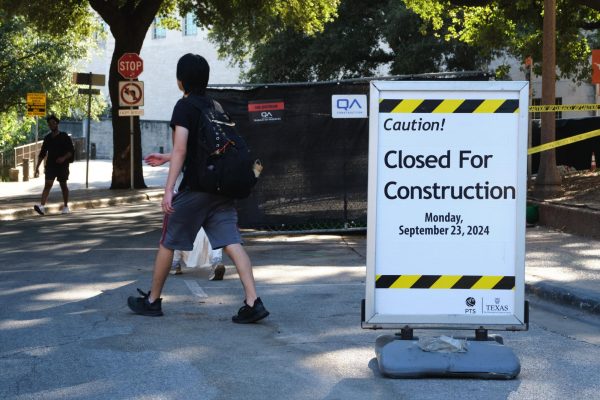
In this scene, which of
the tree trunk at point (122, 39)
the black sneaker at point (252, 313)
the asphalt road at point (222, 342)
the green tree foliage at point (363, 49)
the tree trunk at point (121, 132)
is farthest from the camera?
the green tree foliage at point (363, 49)

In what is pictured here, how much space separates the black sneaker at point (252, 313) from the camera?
8023 mm

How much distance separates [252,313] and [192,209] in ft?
2.95

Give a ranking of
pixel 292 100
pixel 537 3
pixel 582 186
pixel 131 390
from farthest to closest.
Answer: pixel 537 3, pixel 582 186, pixel 292 100, pixel 131 390

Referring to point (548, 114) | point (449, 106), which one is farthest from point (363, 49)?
point (449, 106)

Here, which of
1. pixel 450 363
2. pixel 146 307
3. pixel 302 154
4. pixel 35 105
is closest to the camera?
pixel 450 363

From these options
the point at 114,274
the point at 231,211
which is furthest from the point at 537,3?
the point at 231,211

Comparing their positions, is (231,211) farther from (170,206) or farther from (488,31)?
(488,31)

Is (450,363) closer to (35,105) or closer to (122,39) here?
(122,39)

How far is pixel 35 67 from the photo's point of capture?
42.3m

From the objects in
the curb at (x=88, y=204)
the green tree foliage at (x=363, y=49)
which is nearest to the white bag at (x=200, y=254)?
the curb at (x=88, y=204)

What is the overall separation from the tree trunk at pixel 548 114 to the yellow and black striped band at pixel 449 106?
403 inches

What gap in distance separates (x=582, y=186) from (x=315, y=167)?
5376 mm

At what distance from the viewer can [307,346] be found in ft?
23.9

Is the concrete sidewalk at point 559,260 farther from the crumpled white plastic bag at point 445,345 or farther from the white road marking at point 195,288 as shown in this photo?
the white road marking at point 195,288
